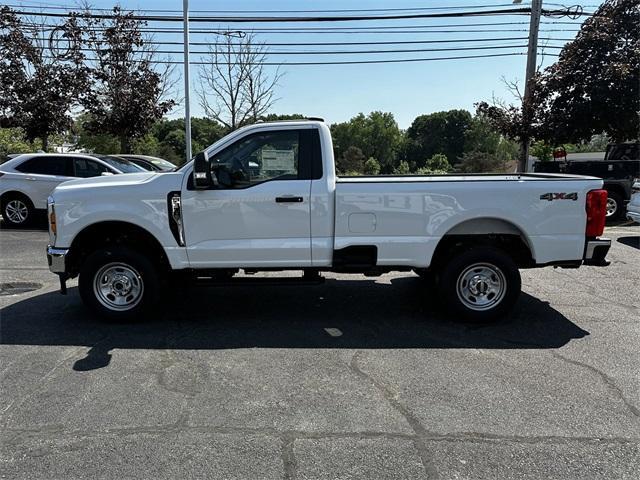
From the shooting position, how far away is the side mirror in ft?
16.7

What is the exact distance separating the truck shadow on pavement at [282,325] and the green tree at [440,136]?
79495mm

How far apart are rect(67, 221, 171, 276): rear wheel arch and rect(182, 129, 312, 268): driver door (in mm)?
475

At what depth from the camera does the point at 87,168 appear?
1238 centimetres

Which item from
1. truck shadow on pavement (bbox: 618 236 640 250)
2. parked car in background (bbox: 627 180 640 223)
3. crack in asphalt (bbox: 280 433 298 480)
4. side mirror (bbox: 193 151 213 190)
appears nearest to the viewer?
crack in asphalt (bbox: 280 433 298 480)

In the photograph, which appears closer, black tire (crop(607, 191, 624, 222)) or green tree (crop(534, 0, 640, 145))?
black tire (crop(607, 191, 624, 222))

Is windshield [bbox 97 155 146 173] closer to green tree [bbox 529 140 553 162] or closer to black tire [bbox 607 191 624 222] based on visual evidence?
black tire [bbox 607 191 624 222]

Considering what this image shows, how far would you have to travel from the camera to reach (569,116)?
15.7 metres

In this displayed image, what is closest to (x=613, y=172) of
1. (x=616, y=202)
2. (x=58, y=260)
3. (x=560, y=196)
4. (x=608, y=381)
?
(x=616, y=202)

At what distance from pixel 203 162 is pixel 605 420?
3.94 m

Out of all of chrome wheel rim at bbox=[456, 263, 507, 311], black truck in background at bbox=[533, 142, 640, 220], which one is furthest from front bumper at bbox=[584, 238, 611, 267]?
black truck in background at bbox=[533, 142, 640, 220]

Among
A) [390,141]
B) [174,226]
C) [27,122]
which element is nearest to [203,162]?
[174,226]

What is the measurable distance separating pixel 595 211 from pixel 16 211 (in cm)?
1218

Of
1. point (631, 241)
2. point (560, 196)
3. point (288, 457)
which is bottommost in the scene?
point (288, 457)

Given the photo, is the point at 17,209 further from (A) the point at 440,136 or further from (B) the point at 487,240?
(A) the point at 440,136
